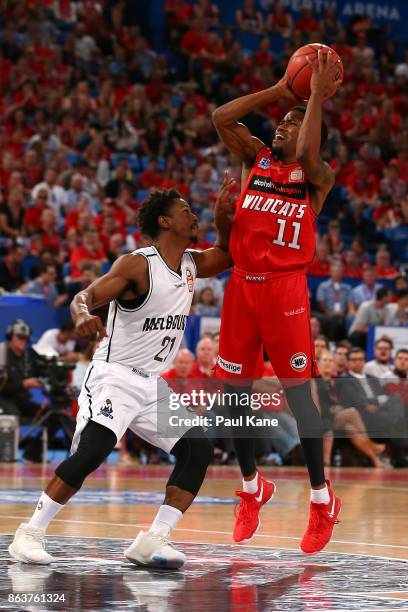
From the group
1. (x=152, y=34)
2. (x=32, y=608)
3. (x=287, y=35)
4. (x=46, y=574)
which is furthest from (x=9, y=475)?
(x=287, y=35)

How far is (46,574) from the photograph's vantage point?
19.7ft

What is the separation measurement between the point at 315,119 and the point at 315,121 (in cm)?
1

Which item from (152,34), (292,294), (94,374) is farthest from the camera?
(152,34)

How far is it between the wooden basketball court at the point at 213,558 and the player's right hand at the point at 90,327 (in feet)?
3.67

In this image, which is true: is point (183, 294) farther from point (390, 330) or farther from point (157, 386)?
point (390, 330)

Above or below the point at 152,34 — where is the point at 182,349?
below

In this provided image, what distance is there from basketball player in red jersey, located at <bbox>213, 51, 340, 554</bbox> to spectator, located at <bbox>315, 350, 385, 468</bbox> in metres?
6.74

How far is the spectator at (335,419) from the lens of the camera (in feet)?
46.2

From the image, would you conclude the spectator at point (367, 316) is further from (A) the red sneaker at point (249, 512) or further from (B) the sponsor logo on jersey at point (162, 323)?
(B) the sponsor logo on jersey at point (162, 323)

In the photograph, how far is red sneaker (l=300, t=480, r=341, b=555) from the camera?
275 inches

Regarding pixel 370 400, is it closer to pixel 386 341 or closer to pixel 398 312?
pixel 386 341

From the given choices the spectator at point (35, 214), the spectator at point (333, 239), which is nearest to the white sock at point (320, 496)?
the spectator at point (35, 214)

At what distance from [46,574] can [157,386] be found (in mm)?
1183

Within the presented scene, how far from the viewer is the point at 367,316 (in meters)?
16.1
